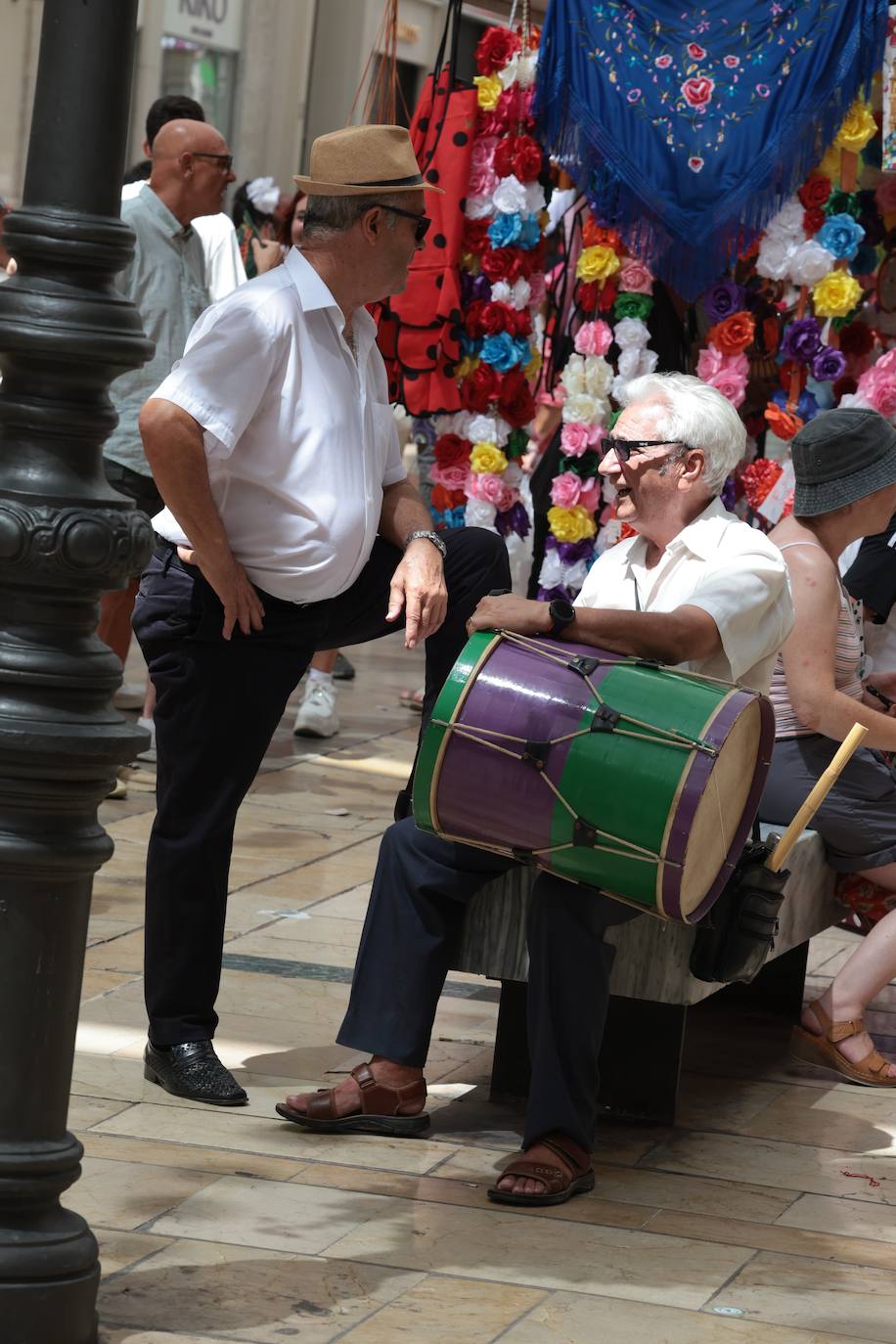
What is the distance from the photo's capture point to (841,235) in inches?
258

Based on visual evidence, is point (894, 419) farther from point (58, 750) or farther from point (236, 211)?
point (236, 211)

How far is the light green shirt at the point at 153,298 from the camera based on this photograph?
6.92 metres

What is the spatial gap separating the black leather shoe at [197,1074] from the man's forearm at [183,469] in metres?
1.00

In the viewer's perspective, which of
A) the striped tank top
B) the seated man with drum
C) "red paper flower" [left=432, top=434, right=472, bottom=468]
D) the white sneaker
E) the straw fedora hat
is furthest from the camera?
the white sneaker

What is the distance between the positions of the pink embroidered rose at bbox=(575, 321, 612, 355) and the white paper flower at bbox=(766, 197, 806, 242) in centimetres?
63

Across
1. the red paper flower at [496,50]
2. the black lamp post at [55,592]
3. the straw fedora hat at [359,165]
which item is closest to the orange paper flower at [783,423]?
the red paper flower at [496,50]

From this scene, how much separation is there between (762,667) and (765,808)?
24.6 inches

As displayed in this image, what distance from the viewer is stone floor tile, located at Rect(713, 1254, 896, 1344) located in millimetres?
3256

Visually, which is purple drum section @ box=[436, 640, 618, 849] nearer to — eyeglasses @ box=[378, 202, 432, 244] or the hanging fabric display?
eyeglasses @ box=[378, 202, 432, 244]

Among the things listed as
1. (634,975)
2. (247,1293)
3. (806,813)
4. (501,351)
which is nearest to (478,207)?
(501,351)

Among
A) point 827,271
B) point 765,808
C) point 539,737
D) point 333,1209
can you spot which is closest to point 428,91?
point 827,271

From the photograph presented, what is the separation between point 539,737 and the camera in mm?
3701

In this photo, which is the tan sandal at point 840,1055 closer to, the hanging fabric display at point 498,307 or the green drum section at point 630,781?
the green drum section at point 630,781

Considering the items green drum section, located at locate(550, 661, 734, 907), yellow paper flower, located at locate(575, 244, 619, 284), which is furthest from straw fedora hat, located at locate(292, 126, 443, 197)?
yellow paper flower, located at locate(575, 244, 619, 284)
